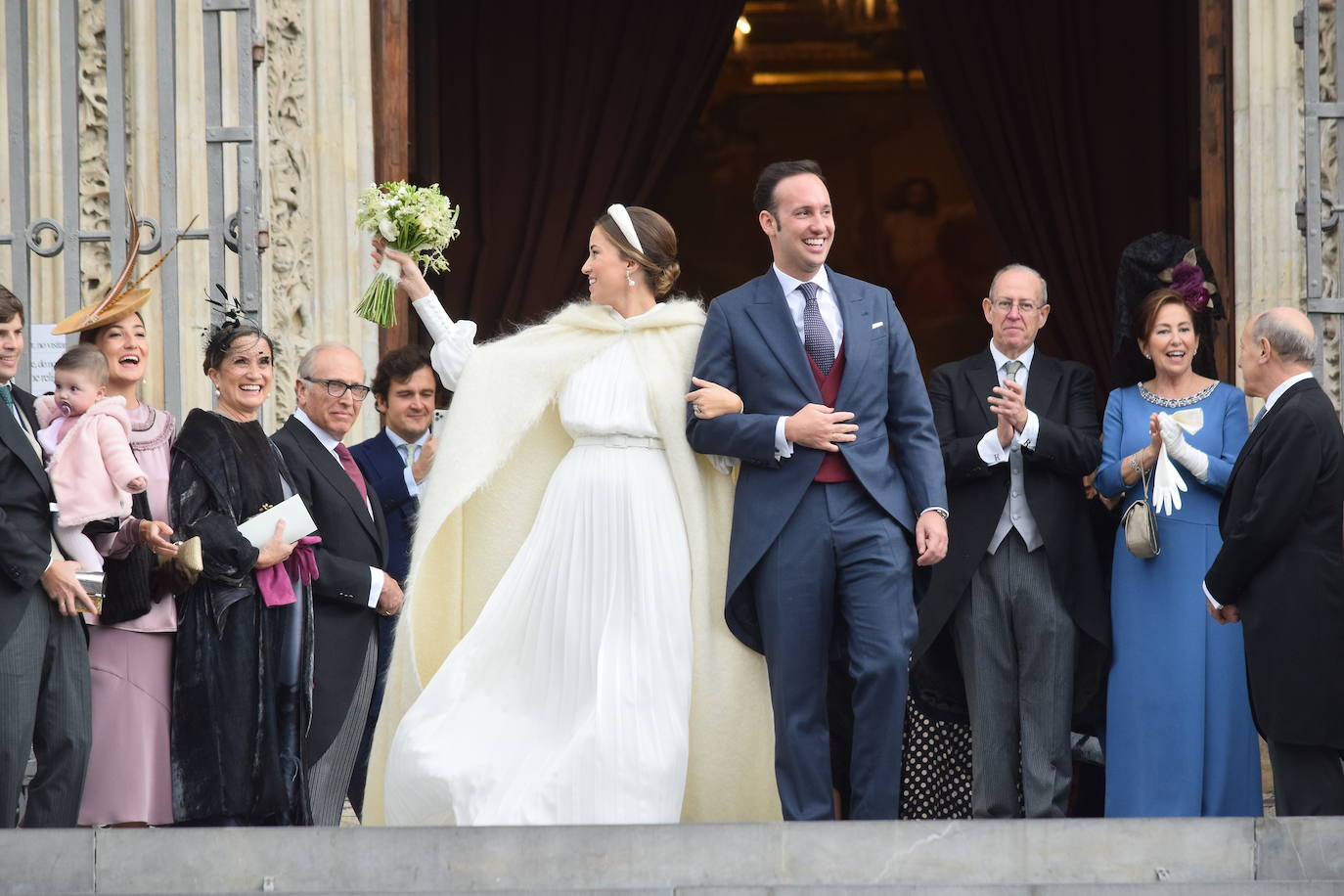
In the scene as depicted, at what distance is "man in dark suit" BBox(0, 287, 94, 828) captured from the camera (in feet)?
16.4

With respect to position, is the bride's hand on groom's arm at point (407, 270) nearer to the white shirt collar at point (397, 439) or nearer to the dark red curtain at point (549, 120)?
the white shirt collar at point (397, 439)

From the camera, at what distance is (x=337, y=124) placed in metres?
7.59

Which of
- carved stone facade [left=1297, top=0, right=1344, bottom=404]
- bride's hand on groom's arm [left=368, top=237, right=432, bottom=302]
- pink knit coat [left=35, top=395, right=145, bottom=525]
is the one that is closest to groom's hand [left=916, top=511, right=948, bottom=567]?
bride's hand on groom's arm [left=368, top=237, right=432, bottom=302]

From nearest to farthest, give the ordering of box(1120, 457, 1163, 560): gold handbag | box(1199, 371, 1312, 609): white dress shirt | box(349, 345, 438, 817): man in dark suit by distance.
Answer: box(1199, 371, 1312, 609): white dress shirt < box(1120, 457, 1163, 560): gold handbag < box(349, 345, 438, 817): man in dark suit

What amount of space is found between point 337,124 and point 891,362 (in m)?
3.20

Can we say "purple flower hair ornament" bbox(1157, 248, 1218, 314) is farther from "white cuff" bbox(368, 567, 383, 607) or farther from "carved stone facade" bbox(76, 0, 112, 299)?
"carved stone facade" bbox(76, 0, 112, 299)

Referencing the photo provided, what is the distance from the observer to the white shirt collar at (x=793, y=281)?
17.2 ft

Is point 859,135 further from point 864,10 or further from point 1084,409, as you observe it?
point 1084,409

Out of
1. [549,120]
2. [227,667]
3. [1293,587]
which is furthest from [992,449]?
[549,120]

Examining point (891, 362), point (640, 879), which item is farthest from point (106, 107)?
point (640, 879)

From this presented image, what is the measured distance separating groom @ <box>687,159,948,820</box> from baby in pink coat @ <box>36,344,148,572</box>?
1.52 meters

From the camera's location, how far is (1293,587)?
5.06 meters

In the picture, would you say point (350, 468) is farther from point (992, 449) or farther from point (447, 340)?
point (992, 449)

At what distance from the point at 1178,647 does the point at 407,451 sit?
2.53m
